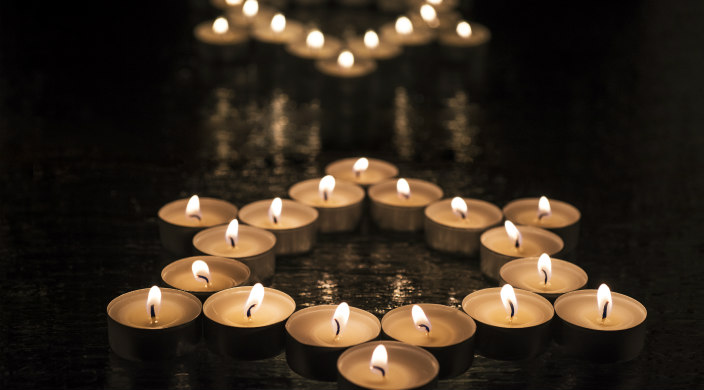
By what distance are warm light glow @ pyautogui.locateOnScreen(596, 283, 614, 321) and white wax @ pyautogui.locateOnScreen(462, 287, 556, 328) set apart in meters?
0.09

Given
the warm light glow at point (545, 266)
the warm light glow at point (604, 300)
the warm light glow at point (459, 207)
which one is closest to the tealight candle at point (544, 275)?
the warm light glow at point (545, 266)

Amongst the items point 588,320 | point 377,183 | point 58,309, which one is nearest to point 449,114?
point 377,183

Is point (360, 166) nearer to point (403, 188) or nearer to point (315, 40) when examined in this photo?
point (403, 188)

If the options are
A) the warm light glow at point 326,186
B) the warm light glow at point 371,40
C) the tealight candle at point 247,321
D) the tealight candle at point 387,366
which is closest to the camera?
the tealight candle at point 387,366

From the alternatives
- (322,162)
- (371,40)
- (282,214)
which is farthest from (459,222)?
(371,40)

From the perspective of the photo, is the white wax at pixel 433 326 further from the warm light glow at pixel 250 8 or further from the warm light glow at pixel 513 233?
the warm light glow at pixel 250 8

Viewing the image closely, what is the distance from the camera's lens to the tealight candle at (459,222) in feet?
7.18

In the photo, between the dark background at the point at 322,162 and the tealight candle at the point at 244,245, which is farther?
the tealight candle at the point at 244,245

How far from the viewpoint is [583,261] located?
2197mm

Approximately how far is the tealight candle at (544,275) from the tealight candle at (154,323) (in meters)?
0.63

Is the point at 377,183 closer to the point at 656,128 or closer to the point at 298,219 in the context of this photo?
the point at 298,219

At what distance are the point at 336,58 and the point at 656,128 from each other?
3.20 ft

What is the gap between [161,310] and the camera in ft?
6.21

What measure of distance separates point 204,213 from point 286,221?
0.62 feet
